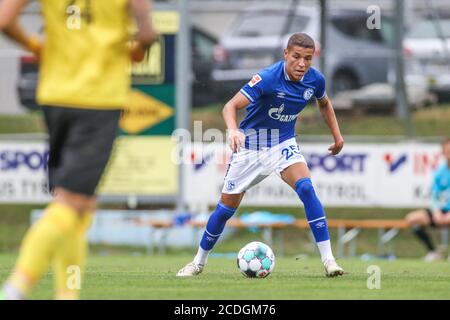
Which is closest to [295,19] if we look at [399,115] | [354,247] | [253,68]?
[253,68]

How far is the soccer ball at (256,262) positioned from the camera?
9.40 metres

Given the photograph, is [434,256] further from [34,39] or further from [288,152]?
[34,39]

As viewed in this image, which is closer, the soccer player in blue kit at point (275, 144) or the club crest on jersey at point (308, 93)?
the soccer player in blue kit at point (275, 144)

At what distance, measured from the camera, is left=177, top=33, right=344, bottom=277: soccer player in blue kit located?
9477 mm

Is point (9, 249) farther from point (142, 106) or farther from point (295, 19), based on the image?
point (295, 19)

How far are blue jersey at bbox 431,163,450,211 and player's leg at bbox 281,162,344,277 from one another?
803 centimetres

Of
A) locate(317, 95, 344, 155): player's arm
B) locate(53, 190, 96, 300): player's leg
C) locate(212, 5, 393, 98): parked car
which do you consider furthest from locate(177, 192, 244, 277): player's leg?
locate(212, 5, 393, 98): parked car

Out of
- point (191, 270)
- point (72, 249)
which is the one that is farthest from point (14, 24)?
point (191, 270)

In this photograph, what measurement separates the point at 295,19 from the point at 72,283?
45.5ft

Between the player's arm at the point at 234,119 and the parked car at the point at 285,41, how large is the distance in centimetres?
1012

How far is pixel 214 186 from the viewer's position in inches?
735

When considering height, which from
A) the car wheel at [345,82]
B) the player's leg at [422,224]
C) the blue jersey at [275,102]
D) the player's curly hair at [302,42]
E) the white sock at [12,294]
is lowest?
the player's leg at [422,224]

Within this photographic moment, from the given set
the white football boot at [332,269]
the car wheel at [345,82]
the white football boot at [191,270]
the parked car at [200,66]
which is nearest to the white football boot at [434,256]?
the car wheel at [345,82]

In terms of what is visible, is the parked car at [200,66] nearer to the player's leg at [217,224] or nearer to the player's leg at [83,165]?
the player's leg at [217,224]
